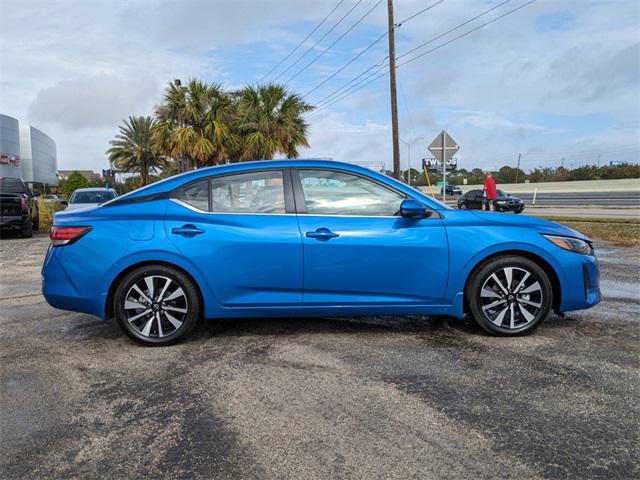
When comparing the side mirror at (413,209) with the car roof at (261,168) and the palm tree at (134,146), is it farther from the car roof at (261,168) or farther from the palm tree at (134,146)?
the palm tree at (134,146)

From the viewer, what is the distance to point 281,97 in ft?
92.1

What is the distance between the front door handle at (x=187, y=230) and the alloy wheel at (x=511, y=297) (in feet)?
7.83

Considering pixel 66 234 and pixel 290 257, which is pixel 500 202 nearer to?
pixel 290 257

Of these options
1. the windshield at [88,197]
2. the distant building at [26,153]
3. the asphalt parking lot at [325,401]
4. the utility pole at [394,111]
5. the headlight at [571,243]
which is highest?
the distant building at [26,153]

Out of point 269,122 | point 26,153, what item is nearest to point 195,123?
point 269,122

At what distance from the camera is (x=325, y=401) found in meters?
3.13

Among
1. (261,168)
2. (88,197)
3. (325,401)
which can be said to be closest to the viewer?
(325,401)

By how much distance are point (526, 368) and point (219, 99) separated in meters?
26.5

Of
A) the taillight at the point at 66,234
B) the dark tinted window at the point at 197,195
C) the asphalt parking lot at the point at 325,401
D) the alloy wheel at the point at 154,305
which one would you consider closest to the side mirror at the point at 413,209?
the asphalt parking lot at the point at 325,401

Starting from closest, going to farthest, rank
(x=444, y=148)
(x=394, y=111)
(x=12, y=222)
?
(x=12, y=222)
(x=444, y=148)
(x=394, y=111)

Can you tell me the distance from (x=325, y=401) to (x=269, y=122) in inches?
1008

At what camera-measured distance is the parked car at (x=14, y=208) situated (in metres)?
13.8

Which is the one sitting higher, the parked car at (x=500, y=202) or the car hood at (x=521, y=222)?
the parked car at (x=500, y=202)

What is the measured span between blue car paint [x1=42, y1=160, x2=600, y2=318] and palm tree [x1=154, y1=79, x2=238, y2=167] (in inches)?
904
